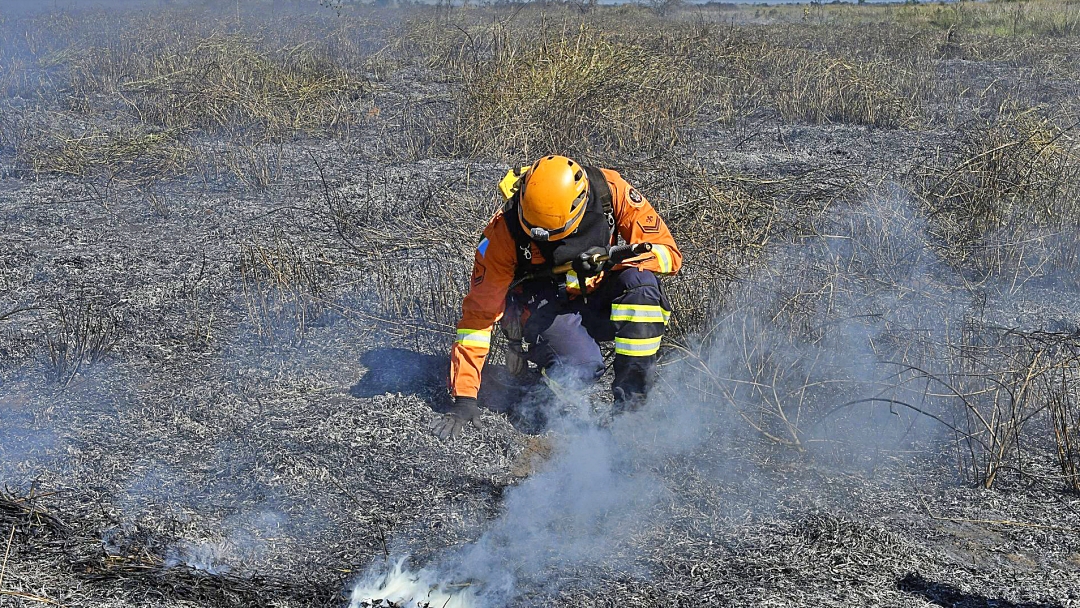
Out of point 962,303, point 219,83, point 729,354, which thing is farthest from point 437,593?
point 219,83

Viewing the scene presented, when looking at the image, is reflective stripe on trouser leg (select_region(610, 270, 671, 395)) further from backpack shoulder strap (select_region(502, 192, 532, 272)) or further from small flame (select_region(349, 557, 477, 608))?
small flame (select_region(349, 557, 477, 608))

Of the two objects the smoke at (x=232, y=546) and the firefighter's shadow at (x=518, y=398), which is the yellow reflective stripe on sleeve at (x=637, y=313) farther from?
the smoke at (x=232, y=546)

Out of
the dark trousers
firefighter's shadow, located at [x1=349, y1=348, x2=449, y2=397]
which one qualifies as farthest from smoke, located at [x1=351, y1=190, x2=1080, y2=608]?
firefighter's shadow, located at [x1=349, y1=348, x2=449, y2=397]

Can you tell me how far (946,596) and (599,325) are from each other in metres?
2.01

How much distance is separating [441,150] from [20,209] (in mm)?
3562

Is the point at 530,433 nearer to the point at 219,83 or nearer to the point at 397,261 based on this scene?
the point at 397,261

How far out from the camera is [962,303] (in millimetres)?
5031

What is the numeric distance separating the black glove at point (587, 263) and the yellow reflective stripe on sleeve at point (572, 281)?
0.09 m

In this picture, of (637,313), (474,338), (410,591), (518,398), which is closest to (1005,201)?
(637,313)

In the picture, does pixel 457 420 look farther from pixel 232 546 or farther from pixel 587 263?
pixel 232 546

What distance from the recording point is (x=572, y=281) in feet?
13.4

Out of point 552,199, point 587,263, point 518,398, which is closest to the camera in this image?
point 552,199

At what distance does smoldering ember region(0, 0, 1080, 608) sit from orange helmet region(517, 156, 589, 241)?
2.52 ft

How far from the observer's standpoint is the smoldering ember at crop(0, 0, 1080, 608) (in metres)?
3.08
